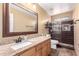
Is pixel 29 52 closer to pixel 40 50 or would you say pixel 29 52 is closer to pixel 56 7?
pixel 40 50

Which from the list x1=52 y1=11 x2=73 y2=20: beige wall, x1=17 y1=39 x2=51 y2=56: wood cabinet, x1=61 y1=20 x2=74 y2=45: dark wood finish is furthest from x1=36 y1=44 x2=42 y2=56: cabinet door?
x1=52 y1=11 x2=73 y2=20: beige wall

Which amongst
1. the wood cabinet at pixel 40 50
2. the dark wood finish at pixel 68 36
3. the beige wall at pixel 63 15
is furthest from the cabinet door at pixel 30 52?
the beige wall at pixel 63 15

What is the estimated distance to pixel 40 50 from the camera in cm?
140

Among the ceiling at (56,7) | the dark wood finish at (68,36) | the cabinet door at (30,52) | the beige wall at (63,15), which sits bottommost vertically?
the cabinet door at (30,52)

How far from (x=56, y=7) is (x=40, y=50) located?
2.23 ft

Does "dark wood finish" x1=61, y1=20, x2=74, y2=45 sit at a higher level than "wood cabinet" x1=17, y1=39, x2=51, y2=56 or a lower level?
higher

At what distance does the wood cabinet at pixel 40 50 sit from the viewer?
4.13 ft

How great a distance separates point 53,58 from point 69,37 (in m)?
0.40

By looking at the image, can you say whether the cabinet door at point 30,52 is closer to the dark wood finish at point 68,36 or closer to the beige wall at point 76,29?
the dark wood finish at point 68,36

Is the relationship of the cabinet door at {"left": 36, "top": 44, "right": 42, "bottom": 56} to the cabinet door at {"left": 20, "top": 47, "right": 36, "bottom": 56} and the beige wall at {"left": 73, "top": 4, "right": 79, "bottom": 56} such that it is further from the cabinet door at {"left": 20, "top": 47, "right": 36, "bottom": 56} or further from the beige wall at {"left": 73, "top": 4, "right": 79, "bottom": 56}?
the beige wall at {"left": 73, "top": 4, "right": 79, "bottom": 56}

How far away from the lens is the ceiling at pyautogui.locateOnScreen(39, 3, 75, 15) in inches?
50.7

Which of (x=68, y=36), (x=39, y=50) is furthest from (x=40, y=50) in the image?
(x=68, y=36)

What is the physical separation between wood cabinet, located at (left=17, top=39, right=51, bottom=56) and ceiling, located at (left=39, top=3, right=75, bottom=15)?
475mm

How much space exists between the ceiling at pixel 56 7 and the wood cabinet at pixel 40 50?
Result: 47 cm
